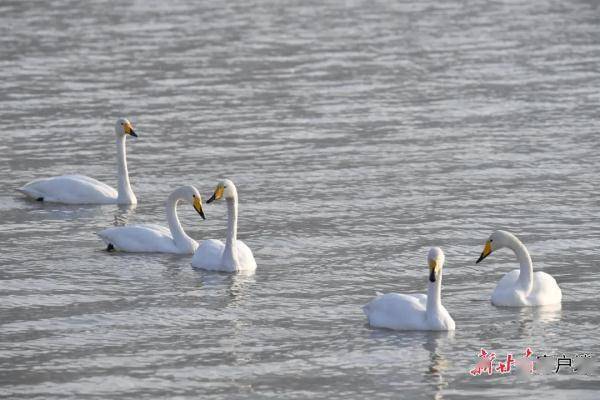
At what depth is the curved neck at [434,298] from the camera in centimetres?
1528

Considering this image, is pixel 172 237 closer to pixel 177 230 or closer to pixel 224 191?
pixel 177 230

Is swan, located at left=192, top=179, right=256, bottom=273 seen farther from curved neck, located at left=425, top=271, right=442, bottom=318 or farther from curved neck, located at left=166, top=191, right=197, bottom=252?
curved neck, located at left=425, top=271, right=442, bottom=318

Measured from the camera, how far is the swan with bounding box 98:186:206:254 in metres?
19.1

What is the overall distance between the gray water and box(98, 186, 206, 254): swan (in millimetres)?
175

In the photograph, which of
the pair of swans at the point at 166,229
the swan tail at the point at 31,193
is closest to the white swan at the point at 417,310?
the pair of swans at the point at 166,229

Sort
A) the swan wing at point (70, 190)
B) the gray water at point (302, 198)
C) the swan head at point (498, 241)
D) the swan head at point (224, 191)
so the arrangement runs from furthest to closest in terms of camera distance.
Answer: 1. the swan wing at point (70, 190)
2. the swan head at point (224, 191)
3. the swan head at point (498, 241)
4. the gray water at point (302, 198)

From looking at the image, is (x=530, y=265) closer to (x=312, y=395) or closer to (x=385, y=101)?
(x=312, y=395)

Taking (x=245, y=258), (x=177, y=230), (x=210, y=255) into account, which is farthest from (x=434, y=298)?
(x=177, y=230)

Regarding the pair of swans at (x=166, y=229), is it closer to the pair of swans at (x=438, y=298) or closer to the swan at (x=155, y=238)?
the swan at (x=155, y=238)

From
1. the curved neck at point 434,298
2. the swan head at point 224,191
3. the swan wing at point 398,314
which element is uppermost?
the swan head at point 224,191

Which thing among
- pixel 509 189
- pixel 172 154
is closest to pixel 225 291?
pixel 509 189

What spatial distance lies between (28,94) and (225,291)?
15.3 metres

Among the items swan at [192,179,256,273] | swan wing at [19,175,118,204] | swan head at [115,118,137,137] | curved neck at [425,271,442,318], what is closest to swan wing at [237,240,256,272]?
swan at [192,179,256,273]

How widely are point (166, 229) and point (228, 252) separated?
5.47 feet
